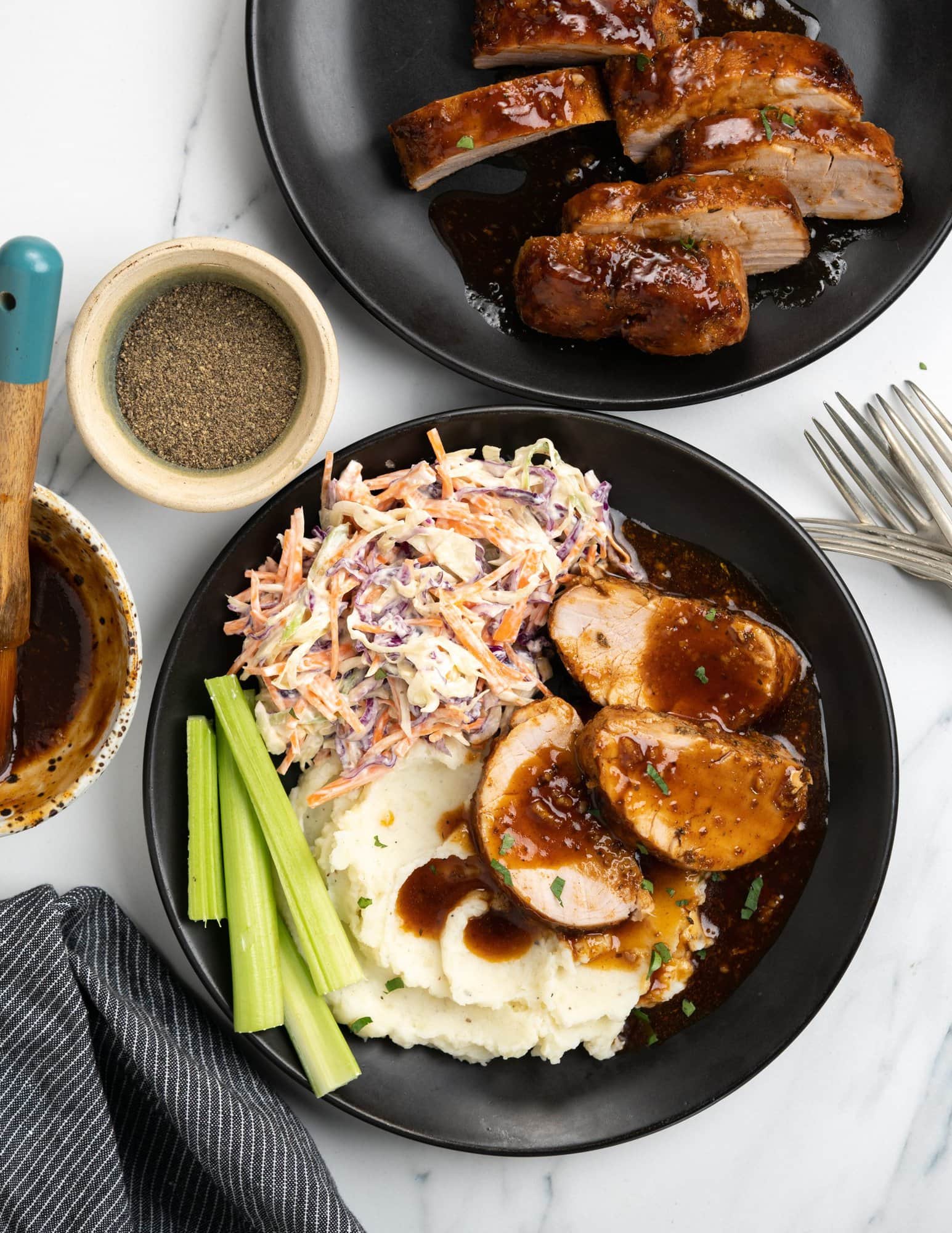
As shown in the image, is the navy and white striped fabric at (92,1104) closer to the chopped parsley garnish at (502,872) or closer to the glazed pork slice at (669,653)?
the chopped parsley garnish at (502,872)

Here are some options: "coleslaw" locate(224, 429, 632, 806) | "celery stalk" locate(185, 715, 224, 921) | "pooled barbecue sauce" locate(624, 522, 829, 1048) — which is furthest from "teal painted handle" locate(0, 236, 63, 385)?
"pooled barbecue sauce" locate(624, 522, 829, 1048)

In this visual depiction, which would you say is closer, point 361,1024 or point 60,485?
point 361,1024

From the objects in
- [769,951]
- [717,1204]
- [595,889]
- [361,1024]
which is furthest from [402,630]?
[717,1204]

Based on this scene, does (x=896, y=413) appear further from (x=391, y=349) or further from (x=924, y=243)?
(x=391, y=349)

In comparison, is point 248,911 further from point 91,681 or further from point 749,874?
point 749,874

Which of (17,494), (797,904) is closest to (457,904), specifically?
(797,904)

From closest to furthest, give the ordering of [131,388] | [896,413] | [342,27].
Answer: [131,388] < [342,27] < [896,413]
